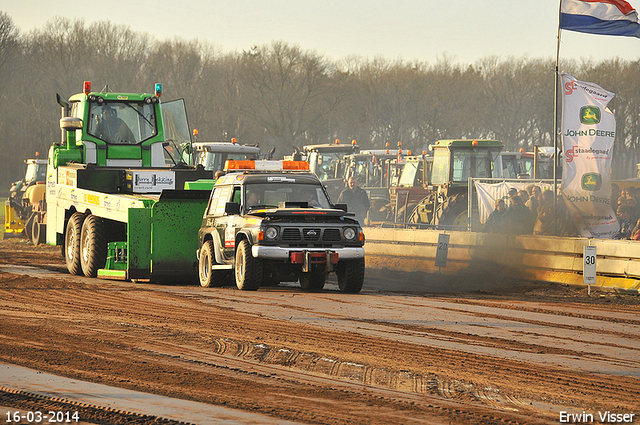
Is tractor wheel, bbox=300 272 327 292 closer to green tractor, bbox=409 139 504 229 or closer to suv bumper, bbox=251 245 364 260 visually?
suv bumper, bbox=251 245 364 260

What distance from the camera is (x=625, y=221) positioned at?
692 inches

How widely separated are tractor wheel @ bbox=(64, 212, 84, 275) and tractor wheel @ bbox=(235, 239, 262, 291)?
4.74 meters

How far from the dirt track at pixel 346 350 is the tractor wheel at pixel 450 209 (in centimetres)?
1042

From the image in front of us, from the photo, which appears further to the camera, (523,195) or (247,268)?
(523,195)

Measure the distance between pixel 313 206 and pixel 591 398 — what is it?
830 cm

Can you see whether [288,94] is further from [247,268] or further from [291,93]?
[247,268]

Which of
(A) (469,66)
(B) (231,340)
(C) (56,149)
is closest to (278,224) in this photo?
(B) (231,340)

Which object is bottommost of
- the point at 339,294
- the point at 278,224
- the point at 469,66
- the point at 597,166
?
the point at 339,294

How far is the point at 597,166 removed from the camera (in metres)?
15.6

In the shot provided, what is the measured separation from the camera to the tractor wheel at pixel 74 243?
666 inches

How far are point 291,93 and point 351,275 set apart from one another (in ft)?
210

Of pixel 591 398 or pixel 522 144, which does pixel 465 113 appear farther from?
pixel 591 398

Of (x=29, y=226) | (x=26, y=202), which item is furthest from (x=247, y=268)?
(x=26, y=202)

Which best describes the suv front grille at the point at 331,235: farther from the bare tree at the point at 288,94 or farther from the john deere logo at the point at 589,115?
the bare tree at the point at 288,94
